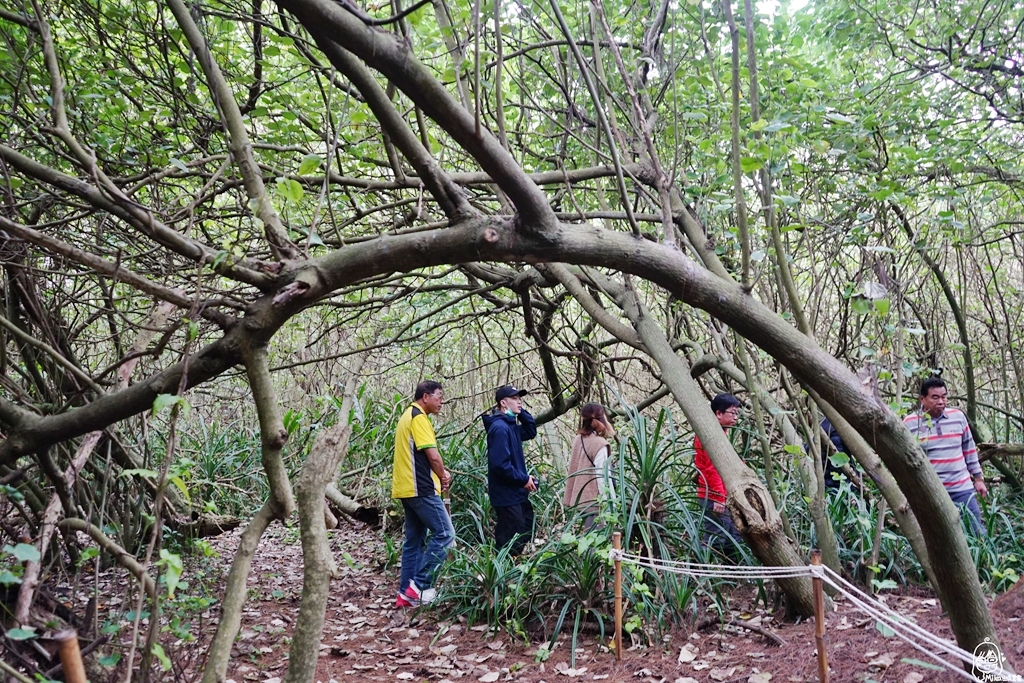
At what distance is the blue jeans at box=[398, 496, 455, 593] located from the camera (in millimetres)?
5764

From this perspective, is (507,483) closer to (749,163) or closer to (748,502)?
(748,502)

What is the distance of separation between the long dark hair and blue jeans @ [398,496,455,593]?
4.56ft

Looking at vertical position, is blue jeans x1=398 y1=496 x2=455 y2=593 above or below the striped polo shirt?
below

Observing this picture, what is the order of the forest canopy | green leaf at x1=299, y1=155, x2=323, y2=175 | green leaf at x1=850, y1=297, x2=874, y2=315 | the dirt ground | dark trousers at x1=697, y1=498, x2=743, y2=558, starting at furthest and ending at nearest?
dark trousers at x1=697, y1=498, x2=743, y2=558, the dirt ground, green leaf at x1=850, y1=297, x2=874, y2=315, the forest canopy, green leaf at x1=299, y1=155, x2=323, y2=175

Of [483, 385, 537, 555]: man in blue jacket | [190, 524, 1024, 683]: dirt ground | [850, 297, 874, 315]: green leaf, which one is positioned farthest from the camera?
[483, 385, 537, 555]: man in blue jacket

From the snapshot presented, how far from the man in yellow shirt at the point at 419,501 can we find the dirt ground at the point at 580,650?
0.93 feet

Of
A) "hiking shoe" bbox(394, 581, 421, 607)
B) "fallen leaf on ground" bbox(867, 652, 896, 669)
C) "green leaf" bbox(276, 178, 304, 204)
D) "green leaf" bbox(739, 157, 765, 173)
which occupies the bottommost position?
"fallen leaf on ground" bbox(867, 652, 896, 669)

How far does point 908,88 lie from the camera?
5.50 m

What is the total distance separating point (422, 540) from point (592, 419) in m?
1.78

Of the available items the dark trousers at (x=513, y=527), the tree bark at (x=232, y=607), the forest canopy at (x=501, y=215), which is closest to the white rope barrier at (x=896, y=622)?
the forest canopy at (x=501, y=215)

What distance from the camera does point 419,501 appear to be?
19.3ft

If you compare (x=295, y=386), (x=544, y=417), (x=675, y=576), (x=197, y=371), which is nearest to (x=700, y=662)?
(x=675, y=576)

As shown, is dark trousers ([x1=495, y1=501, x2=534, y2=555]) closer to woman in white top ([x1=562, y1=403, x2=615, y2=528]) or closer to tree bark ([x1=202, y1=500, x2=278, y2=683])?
woman in white top ([x1=562, y1=403, x2=615, y2=528])

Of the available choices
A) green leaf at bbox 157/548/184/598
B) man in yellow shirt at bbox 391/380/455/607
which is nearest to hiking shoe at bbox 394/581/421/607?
man in yellow shirt at bbox 391/380/455/607
